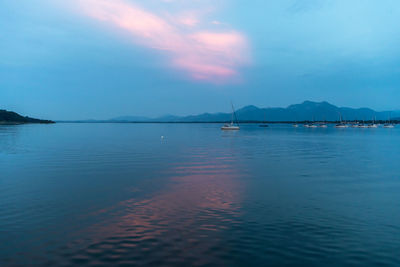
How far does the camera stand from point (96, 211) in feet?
51.4

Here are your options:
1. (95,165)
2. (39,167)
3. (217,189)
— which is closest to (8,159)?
(39,167)

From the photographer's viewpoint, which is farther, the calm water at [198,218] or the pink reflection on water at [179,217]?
the pink reflection on water at [179,217]

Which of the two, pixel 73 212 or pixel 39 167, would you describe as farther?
pixel 39 167

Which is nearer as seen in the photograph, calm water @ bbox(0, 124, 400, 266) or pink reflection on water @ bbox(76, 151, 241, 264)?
calm water @ bbox(0, 124, 400, 266)

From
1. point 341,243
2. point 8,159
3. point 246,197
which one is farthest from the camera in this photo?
point 8,159

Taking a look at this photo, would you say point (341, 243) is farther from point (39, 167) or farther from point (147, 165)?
point (39, 167)

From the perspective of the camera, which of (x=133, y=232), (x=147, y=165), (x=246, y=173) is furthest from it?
(x=147, y=165)

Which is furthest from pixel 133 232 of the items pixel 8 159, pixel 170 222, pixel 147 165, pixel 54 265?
pixel 8 159

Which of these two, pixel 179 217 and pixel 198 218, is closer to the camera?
pixel 198 218

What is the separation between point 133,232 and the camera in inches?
499

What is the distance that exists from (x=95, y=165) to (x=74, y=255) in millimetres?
22300

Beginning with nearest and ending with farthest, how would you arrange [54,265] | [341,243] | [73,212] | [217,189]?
[54,265] → [341,243] → [73,212] → [217,189]

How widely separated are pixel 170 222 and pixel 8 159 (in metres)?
31.0

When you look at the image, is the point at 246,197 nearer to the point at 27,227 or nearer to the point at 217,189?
the point at 217,189
